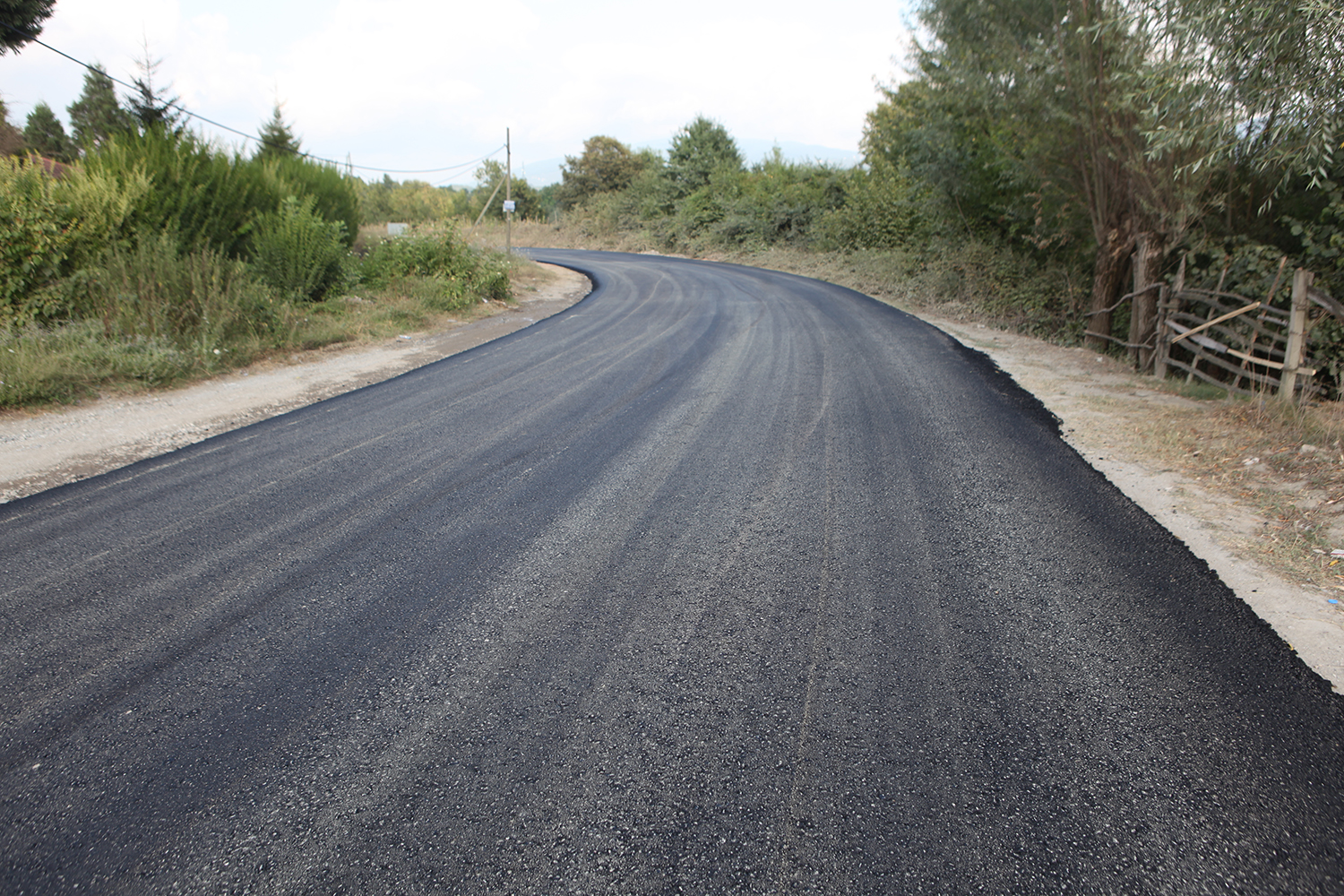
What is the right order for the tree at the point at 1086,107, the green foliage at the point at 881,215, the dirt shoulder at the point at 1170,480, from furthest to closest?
the green foliage at the point at 881,215, the tree at the point at 1086,107, the dirt shoulder at the point at 1170,480

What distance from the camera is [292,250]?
484 inches

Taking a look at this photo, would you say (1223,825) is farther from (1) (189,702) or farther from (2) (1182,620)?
(1) (189,702)

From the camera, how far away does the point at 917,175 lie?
18.4 m

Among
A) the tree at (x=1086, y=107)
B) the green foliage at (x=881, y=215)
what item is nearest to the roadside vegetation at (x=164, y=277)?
the tree at (x=1086, y=107)

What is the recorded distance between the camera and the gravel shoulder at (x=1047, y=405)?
143 inches

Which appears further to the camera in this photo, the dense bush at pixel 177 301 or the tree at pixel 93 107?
the tree at pixel 93 107

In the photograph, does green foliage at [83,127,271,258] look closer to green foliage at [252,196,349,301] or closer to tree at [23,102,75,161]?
green foliage at [252,196,349,301]

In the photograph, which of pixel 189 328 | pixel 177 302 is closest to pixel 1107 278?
pixel 189 328

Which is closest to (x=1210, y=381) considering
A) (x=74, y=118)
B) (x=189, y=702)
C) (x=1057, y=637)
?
(x=1057, y=637)

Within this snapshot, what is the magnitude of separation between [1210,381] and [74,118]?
61.6 meters

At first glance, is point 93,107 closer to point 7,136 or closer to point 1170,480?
point 7,136

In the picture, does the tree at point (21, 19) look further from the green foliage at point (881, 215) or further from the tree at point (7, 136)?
the green foliage at point (881, 215)

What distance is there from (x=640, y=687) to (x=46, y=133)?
194 ft

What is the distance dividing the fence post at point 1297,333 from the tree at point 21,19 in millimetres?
27897
